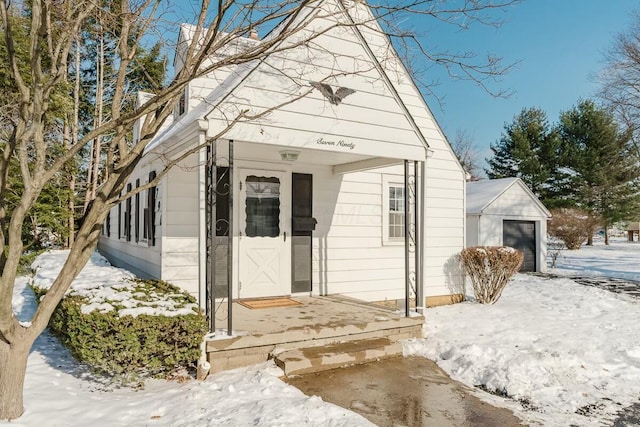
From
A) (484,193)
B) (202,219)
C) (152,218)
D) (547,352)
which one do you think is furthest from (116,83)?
(484,193)

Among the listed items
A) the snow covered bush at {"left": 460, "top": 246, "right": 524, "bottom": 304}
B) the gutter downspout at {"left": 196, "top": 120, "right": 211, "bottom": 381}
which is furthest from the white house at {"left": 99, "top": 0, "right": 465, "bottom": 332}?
the snow covered bush at {"left": 460, "top": 246, "right": 524, "bottom": 304}

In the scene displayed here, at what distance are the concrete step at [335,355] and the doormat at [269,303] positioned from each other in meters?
1.52

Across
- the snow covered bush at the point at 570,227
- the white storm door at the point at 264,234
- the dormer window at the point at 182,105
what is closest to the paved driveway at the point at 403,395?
the white storm door at the point at 264,234

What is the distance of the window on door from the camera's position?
22.4 feet

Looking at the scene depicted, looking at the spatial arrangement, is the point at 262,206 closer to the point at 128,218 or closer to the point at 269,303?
the point at 269,303

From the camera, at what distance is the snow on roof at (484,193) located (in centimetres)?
1450

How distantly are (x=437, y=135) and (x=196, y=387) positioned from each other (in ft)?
21.9

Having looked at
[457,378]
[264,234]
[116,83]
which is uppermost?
[116,83]

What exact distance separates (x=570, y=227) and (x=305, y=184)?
21026mm

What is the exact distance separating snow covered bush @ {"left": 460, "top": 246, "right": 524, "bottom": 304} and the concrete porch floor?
2910 mm

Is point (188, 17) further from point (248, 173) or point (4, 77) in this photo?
point (4, 77)

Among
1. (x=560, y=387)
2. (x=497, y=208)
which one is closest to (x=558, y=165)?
(x=497, y=208)

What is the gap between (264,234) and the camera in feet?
22.6

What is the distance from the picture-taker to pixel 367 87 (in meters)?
5.78
